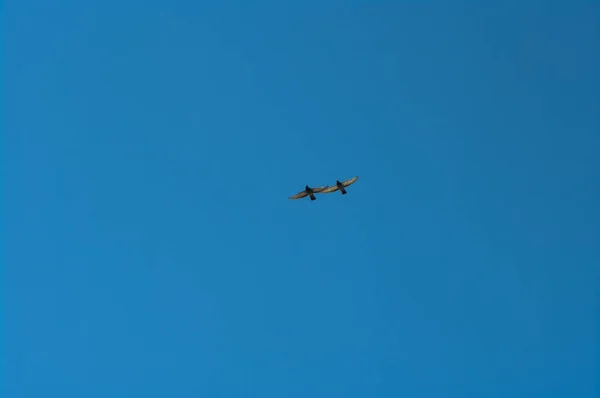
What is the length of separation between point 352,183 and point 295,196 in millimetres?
4483

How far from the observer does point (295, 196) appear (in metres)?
80.5

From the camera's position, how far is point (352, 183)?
79188 millimetres
